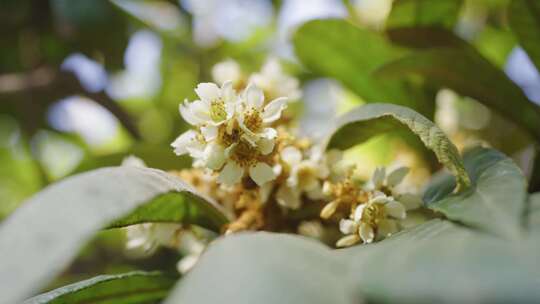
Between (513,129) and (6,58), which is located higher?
(6,58)

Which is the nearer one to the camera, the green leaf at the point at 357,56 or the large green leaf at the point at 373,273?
the large green leaf at the point at 373,273

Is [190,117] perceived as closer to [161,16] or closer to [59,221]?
[59,221]

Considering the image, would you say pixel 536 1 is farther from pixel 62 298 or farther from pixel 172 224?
pixel 62 298

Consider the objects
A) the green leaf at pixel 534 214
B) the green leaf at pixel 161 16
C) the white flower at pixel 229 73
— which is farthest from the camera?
the green leaf at pixel 161 16

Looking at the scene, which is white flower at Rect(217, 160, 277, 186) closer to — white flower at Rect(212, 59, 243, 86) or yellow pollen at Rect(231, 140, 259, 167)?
yellow pollen at Rect(231, 140, 259, 167)

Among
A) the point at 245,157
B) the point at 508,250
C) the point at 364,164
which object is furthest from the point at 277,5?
the point at 508,250

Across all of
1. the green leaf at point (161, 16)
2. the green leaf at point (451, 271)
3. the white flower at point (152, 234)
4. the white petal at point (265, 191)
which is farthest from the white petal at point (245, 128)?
the green leaf at point (161, 16)

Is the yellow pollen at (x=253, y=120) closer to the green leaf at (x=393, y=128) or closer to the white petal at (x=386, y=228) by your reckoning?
the green leaf at (x=393, y=128)
